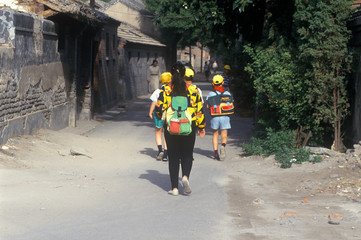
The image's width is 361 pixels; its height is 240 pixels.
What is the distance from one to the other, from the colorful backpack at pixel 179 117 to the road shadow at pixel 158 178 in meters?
1.16

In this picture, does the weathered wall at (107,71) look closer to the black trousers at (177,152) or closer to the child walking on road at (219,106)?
the child walking on road at (219,106)

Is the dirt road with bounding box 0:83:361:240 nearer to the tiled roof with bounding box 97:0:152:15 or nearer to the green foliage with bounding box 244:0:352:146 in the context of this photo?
the green foliage with bounding box 244:0:352:146

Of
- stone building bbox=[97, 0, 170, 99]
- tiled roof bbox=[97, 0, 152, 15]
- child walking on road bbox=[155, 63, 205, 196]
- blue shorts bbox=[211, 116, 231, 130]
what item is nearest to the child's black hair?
child walking on road bbox=[155, 63, 205, 196]

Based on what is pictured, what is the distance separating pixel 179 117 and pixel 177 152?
530 millimetres

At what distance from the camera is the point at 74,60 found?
61.0ft

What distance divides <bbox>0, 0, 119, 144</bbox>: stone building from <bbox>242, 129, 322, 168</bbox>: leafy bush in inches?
185

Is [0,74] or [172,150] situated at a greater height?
[0,74]

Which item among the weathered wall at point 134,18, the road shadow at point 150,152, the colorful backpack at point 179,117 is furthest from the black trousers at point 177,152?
the weathered wall at point 134,18

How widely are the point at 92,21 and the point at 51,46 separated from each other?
3049 millimetres

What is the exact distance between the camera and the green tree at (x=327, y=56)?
1125cm

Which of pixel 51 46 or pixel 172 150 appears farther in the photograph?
pixel 51 46

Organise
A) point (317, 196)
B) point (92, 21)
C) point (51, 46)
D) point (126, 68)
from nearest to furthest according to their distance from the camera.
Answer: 1. point (317, 196)
2. point (51, 46)
3. point (92, 21)
4. point (126, 68)

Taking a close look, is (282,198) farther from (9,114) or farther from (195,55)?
(195,55)

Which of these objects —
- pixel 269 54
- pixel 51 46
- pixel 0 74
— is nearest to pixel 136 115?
pixel 51 46
